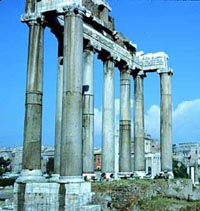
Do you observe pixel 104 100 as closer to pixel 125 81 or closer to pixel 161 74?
pixel 125 81

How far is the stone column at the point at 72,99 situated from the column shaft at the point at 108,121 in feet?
27.5

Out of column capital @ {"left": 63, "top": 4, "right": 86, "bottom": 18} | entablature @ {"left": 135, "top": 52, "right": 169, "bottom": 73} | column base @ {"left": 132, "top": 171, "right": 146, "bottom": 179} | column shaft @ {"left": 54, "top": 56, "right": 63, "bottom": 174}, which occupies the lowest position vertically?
column base @ {"left": 132, "top": 171, "right": 146, "bottom": 179}

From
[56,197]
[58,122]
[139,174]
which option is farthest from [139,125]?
[56,197]

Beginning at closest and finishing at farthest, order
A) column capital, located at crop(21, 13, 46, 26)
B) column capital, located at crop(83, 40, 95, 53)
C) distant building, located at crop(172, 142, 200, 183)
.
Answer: column capital, located at crop(21, 13, 46, 26) < column capital, located at crop(83, 40, 95, 53) < distant building, located at crop(172, 142, 200, 183)

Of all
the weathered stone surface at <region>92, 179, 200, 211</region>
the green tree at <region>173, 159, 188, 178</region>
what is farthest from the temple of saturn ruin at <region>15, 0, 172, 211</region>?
the green tree at <region>173, 159, 188, 178</region>

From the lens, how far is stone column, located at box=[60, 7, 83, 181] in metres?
19.1

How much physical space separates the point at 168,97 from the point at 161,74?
2.06m

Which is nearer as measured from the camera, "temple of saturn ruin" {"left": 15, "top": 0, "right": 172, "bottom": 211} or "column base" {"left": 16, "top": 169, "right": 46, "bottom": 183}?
"temple of saturn ruin" {"left": 15, "top": 0, "right": 172, "bottom": 211}

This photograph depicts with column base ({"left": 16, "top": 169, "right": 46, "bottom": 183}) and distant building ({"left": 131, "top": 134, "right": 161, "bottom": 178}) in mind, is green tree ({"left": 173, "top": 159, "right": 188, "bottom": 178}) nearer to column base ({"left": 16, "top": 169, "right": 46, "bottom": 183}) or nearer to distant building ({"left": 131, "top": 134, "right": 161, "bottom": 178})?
distant building ({"left": 131, "top": 134, "right": 161, "bottom": 178})

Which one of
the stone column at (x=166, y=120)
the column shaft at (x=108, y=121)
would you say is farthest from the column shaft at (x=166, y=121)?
the column shaft at (x=108, y=121)

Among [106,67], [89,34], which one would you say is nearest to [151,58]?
[106,67]

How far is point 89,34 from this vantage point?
26750 mm

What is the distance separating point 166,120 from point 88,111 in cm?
912

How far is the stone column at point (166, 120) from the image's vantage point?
107ft
